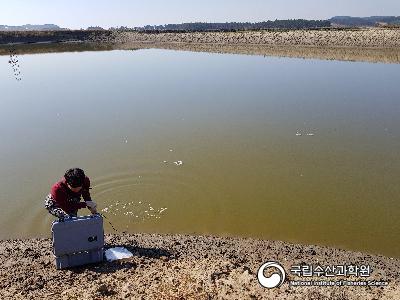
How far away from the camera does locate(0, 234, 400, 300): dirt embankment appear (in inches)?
219

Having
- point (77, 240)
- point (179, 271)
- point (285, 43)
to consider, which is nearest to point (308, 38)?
point (285, 43)

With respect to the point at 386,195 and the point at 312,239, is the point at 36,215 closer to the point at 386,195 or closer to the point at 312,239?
the point at 312,239

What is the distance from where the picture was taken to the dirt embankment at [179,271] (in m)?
5.56

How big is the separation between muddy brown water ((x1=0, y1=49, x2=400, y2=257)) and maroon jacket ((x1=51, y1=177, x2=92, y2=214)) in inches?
91.9

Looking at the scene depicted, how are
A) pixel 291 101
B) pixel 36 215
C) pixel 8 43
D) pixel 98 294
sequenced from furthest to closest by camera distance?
1. pixel 8 43
2. pixel 291 101
3. pixel 36 215
4. pixel 98 294

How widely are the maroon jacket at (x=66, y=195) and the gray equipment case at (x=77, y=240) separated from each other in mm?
362

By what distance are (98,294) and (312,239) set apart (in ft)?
14.6

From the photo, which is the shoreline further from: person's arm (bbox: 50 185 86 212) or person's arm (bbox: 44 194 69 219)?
person's arm (bbox: 44 194 69 219)

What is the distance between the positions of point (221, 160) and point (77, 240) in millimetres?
6242

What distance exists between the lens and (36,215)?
893 centimetres

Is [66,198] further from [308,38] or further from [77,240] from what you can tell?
[308,38]

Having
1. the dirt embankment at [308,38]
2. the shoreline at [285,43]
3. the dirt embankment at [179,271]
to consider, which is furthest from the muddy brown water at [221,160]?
the dirt embankment at [308,38]

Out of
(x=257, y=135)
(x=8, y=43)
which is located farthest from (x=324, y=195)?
(x=8, y=43)

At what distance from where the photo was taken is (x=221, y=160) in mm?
11664
